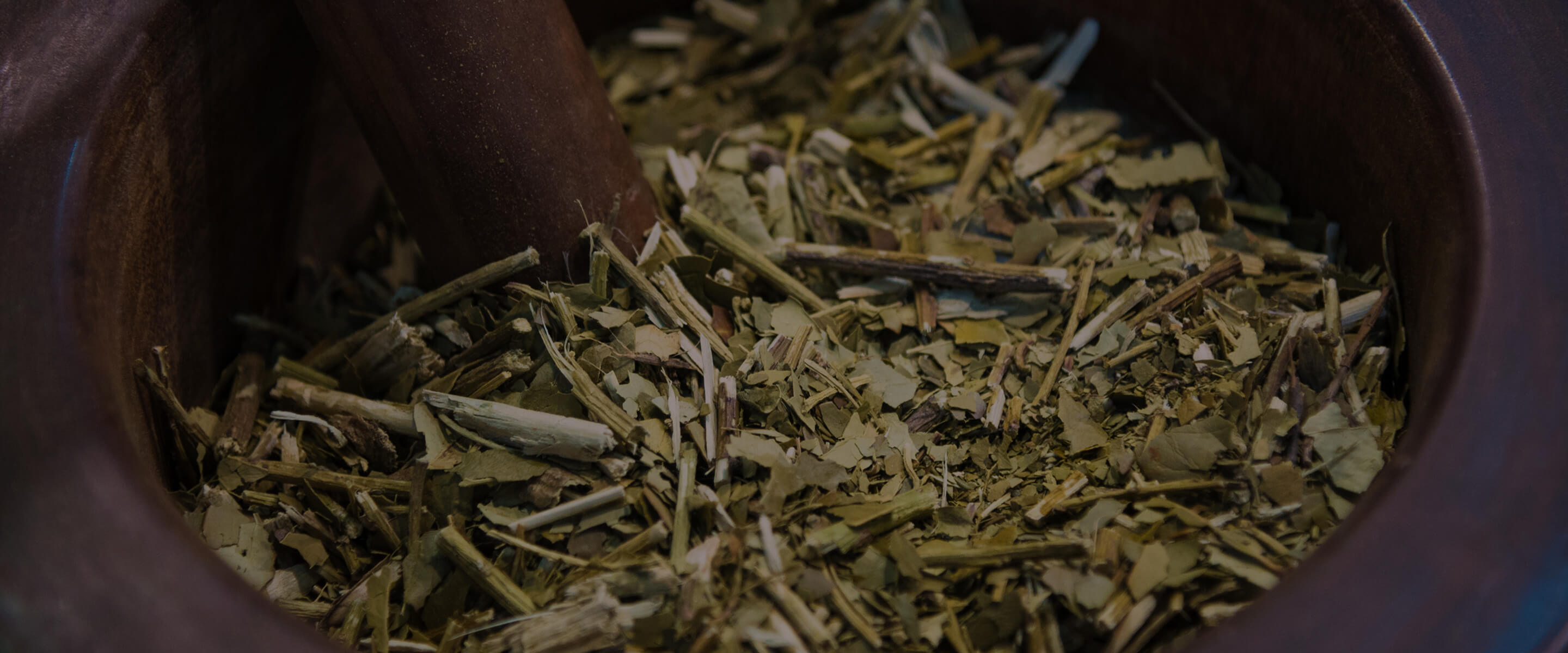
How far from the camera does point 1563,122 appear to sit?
54.0 inches

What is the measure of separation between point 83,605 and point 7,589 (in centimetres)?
10

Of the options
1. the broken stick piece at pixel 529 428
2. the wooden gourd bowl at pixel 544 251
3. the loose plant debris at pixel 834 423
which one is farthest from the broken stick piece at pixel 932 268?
the broken stick piece at pixel 529 428

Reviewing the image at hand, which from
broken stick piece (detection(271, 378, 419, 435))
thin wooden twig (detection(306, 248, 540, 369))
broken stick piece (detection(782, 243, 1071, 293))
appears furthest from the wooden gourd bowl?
broken stick piece (detection(782, 243, 1071, 293))

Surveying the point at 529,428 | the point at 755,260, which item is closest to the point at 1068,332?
the point at 755,260

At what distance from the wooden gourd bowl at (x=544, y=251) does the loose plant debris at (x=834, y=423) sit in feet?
0.48

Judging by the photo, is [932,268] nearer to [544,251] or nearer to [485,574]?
[544,251]

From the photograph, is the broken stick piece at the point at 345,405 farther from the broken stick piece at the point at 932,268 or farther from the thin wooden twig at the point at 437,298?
the broken stick piece at the point at 932,268

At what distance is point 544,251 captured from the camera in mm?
1743

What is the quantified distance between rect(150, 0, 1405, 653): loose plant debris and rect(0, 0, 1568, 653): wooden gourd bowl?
14 cm

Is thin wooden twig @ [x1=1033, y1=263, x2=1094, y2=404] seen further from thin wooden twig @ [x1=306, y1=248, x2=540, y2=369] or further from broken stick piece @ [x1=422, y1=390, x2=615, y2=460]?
thin wooden twig @ [x1=306, y1=248, x2=540, y2=369]

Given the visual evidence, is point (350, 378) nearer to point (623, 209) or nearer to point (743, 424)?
point (623, 209)

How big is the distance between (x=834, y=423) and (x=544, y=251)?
0.63 m

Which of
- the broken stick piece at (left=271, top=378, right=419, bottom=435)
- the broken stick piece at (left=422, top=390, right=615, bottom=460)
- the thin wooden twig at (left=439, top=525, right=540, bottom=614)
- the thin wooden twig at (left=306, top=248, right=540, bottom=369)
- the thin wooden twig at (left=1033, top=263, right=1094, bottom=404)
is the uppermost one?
the thin wooden twig at (left=306, top=248, right=540, bottom=369)

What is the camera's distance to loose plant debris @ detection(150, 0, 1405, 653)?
4.55 ft
